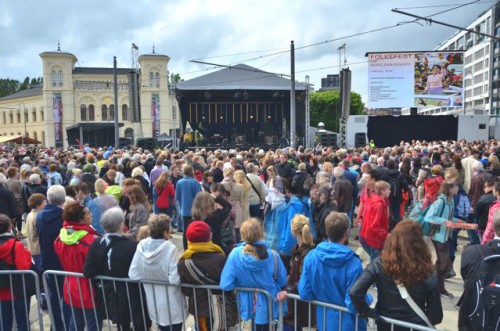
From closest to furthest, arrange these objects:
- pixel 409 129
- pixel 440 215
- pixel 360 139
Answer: pixel 440 215, pixel 360 139, pixel 409 129

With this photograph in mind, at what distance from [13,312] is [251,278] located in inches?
89.2

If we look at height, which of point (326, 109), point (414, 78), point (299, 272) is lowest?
point (299, 272)

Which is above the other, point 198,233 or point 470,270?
point 198,233

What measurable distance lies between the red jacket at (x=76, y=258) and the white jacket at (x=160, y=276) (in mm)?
552

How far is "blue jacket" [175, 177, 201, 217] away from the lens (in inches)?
291

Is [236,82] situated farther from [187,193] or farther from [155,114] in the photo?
[155,114]

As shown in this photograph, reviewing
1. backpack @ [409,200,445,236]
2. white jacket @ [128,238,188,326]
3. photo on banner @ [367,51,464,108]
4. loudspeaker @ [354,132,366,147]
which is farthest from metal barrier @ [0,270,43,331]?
loudspeaker @ [354,132,366,147]

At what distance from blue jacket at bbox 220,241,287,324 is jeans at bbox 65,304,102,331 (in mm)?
1343

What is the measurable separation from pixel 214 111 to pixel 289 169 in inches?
866

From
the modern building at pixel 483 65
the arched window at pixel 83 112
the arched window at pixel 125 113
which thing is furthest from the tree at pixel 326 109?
the arched window at pixel 83 112

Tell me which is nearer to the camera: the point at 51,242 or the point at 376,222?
the point at 51,242

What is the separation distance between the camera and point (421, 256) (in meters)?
2.71

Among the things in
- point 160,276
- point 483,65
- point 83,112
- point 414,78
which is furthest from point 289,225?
point 483,65

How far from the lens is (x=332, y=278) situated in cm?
316
